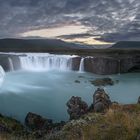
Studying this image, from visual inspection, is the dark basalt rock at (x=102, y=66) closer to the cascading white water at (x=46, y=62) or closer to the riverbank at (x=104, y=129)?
the cascading white water at (x=46, y=62)

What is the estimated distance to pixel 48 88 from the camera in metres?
49.3

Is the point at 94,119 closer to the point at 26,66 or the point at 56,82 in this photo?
the point at 56,82

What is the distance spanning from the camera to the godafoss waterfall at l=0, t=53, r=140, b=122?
33003 mm

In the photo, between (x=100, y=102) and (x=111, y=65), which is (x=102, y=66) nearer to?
(x=111, y=65)

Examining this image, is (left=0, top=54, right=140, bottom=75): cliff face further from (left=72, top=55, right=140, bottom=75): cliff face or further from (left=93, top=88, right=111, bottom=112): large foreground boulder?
(left=93, top=88, right=111, bottom=112): large foreground boulder

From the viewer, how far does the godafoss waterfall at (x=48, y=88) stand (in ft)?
108

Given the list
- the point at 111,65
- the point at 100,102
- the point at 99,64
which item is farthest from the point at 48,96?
the point at 111,65

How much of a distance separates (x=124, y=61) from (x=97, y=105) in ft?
184

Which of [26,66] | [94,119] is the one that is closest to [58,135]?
[94,119]

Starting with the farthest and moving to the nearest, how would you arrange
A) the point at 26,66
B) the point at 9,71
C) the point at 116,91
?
1. the point at 26,66
2. the point at 9,71
3. the point at 116,91

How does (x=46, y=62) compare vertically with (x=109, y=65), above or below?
above

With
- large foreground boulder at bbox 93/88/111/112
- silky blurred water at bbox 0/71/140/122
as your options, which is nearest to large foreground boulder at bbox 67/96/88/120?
large foreground boulder at bbox 93/88/111/112

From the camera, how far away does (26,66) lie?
76.1 meters

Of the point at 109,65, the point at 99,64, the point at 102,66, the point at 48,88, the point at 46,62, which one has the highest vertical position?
the point at 46,62
